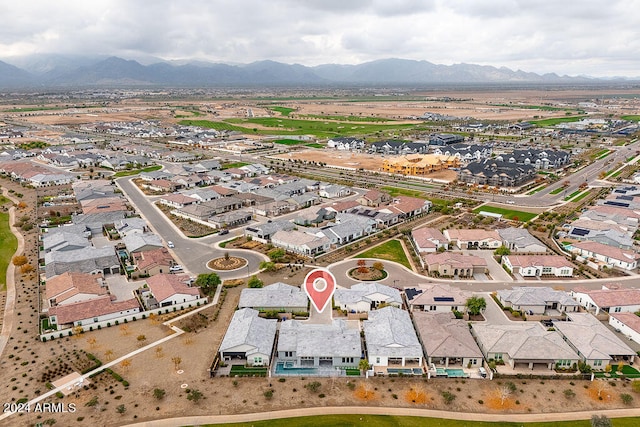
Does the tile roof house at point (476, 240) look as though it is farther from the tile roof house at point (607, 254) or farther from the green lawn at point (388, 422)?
the green lawn at point (388, 422)

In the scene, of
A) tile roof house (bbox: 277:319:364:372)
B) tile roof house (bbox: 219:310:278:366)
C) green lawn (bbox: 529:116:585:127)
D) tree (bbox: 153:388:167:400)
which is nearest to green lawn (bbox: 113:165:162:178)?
tile roof house (bbox: 219:310:278:366)

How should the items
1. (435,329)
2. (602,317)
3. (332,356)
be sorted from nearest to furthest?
(332,356), (435,329), (602,317)

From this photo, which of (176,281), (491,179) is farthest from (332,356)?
(491,179)

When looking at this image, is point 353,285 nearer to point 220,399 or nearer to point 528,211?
point 220,399

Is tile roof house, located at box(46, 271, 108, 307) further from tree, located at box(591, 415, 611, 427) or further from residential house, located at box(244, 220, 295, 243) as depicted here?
tree, located at box(591, 415, 611, 427)

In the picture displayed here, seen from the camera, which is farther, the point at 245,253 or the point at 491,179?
the point at 491,179

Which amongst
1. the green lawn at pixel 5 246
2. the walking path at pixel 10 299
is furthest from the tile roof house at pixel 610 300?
the green lawn at pixel 5 246

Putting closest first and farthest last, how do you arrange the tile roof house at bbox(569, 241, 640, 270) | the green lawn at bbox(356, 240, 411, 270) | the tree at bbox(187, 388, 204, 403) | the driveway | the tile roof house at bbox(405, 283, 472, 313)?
the tree at bbox(187, 388, 204, 403)
the tile roof house at bbox(405, 283, 472, 313)
the driveway
the tile roof house at bbox(569, 241, 640, 270)
the green lawn at bbox(356, 240, 411, 270)

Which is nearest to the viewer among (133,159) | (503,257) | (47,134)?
(503,257)
